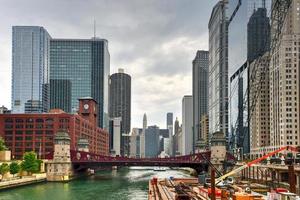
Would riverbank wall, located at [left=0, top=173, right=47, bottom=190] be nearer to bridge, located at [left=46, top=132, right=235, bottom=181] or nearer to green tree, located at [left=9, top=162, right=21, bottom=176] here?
green tree, located at [left=9, top=162, right=21, bottom=176]

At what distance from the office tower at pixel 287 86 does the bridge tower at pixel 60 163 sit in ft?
254

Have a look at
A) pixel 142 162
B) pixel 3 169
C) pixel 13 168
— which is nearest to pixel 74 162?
pixel 142 162

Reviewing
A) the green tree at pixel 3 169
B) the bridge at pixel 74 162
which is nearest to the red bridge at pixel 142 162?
the bridge at pixel 74 162

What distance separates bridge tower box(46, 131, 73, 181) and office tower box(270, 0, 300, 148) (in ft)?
254

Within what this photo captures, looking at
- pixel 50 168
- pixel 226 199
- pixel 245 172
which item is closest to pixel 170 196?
pixel 226 199

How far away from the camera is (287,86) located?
179m

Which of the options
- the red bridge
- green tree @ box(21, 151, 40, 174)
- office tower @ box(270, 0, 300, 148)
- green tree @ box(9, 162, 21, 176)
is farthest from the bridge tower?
office tower @ box(270, 0, 300, 148)

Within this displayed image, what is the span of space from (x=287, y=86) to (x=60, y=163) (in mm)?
88090

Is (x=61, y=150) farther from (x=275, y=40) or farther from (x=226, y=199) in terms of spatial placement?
(x=226, y=199)

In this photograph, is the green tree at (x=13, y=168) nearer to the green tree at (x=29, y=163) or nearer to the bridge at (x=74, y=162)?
the green tree at (x=29, y=163)

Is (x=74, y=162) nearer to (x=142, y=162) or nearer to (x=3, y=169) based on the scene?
(x=142, y=162)

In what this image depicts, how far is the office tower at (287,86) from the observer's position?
176 metres

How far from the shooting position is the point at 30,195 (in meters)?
102

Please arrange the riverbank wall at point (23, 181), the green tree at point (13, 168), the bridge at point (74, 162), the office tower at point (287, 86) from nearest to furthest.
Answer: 1. the riverbank wall at point (23, 181)
2. the green tree at point (13, 168)
3. the bridge at point (74, 162)
4. the office tower at point (287, 86)
